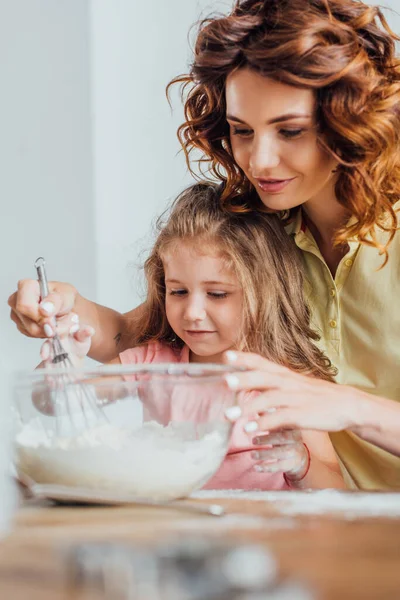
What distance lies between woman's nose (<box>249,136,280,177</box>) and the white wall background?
1.44m

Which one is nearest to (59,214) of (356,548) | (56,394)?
(56,394)

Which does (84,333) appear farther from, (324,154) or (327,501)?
(327,501)

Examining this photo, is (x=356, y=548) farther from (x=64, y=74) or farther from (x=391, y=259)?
(x=64, y=74)

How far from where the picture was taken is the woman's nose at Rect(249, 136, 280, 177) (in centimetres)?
120

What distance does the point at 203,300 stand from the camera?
54.1 inches

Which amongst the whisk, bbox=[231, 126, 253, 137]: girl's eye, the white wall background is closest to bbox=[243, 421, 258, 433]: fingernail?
the whisk

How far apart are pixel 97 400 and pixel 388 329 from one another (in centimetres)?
75

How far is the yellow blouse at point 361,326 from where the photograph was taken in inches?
54.0

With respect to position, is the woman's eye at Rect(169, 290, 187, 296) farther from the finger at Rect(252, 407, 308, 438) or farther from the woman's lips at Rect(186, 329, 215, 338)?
the finger at Rect(252, 407, 308, 438)

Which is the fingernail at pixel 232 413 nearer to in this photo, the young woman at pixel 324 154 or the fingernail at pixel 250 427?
the fingernail at pixel 250 427

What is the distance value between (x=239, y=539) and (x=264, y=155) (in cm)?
73

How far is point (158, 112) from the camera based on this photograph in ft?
9.02

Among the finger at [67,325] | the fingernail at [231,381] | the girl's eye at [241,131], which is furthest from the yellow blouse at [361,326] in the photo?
the fingernail at [231,381]

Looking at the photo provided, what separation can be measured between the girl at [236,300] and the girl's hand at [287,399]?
0.38 m
